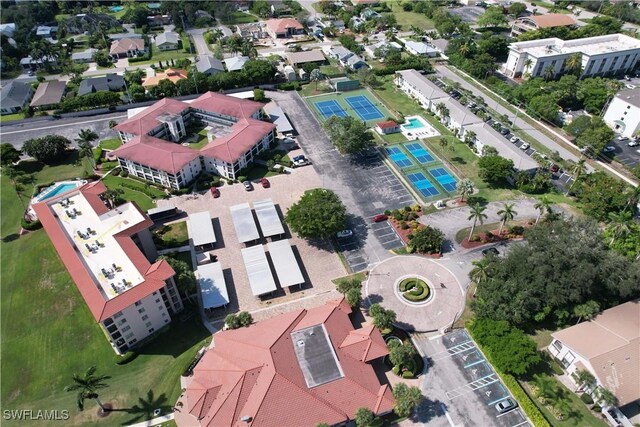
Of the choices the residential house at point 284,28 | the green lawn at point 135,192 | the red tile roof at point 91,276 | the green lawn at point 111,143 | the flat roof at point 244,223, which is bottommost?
the green lawn at point 135,192

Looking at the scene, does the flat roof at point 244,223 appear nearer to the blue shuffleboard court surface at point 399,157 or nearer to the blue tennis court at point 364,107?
the blue shuffleboard court surface at point 399,157

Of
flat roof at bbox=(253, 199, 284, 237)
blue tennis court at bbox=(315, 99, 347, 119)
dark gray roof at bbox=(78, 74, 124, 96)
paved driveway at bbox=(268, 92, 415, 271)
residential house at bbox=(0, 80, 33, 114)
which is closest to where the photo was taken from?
paved driveway at bbox=(268, 92, 415, 271)

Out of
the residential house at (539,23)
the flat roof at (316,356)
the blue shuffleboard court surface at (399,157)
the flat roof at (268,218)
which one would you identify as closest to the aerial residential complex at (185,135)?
the flat roof at (268,218)

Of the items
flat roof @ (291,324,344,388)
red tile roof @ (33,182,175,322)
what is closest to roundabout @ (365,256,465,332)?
flat roof @ (291,324,344,388)

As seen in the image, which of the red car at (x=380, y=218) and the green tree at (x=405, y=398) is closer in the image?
the green tree at (x=405, y=398)

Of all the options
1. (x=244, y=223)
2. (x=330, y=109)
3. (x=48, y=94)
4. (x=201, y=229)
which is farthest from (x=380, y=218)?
(x=48, y=94)

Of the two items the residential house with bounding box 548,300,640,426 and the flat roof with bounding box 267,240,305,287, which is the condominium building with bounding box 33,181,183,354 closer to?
the flat roof with bounding box 267,240,305,287

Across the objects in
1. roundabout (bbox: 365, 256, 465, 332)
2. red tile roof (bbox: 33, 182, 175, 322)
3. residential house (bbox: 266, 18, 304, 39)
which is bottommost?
roundabout (bbox: 365, 256, 465, 332)
